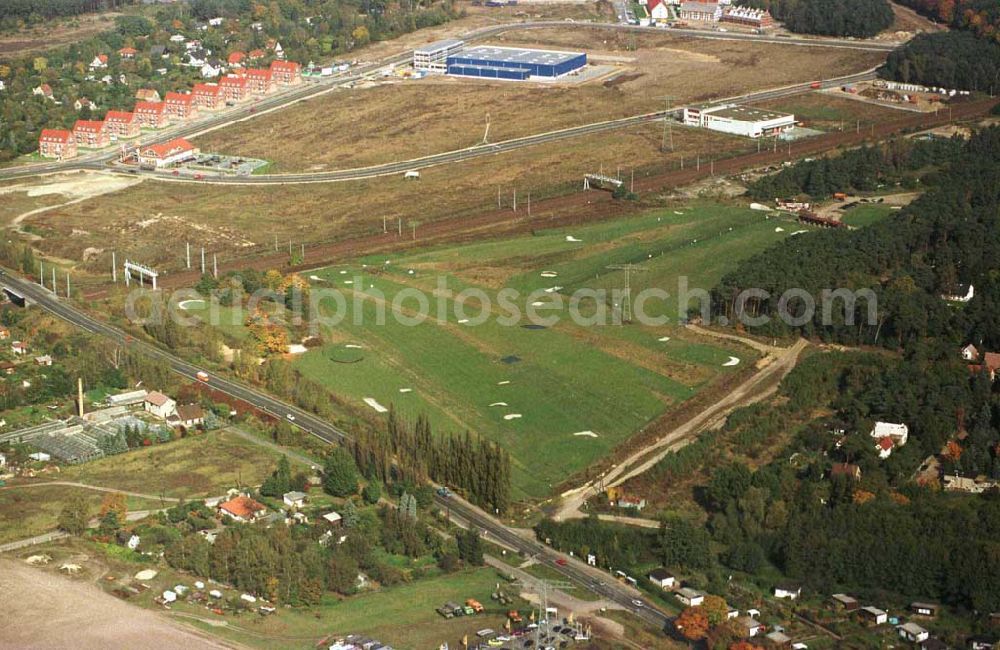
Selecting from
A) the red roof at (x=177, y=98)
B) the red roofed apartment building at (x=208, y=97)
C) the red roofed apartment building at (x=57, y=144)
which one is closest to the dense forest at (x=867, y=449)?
the red roofed apartment building at (x=57, y=144)

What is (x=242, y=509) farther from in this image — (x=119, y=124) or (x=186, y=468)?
(x=119, y=124)

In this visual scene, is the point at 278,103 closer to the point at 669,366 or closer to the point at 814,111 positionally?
the point at 814,111

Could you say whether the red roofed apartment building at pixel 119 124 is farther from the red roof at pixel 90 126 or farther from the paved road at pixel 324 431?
the paved road at pixel 324 431

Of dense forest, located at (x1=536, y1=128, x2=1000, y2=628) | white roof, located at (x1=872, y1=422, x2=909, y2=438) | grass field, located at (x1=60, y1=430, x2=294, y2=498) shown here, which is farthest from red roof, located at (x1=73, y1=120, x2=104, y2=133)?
white roof, located at (x1=872, y1=422, x2=909, y2=438)

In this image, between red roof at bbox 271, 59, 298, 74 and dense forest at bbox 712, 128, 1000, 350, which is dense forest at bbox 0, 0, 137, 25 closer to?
red roof at bbox 271, 59, 298, 74

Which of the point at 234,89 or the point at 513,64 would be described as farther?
the point at 513,64

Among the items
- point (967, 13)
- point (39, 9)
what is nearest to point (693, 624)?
point (967, 13)

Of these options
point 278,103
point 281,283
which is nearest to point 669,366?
point 281,283
